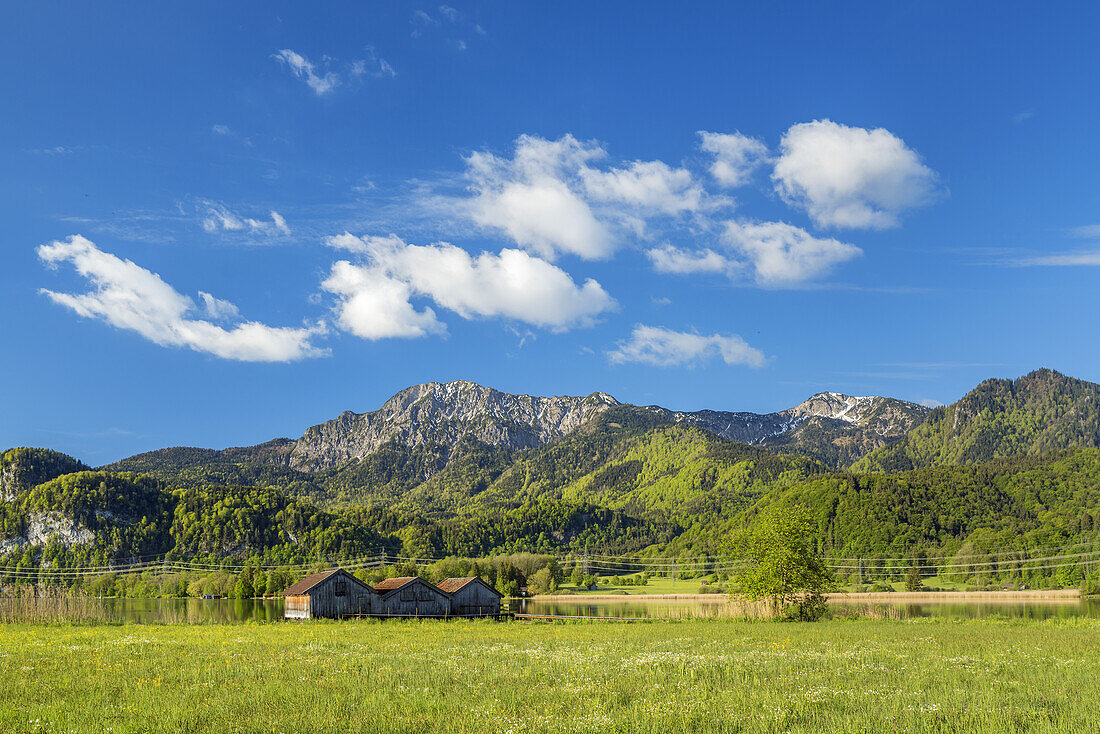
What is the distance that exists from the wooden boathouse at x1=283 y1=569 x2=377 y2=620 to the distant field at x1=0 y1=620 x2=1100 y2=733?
5586cm

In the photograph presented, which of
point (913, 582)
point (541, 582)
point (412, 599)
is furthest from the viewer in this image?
point (541, 582)

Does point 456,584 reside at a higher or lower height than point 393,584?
lower

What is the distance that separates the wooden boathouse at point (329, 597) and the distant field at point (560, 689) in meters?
55.9

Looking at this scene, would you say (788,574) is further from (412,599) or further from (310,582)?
(310,582)

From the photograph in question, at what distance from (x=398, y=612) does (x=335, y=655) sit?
68.7m

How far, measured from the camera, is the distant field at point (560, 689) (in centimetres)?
1716

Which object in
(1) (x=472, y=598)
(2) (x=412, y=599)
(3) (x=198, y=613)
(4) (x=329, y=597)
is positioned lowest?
(3) (x=198, y=613)

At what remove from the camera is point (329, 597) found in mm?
91688

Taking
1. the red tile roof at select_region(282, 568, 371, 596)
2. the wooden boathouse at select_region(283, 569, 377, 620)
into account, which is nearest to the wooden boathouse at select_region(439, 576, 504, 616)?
the wooden boathouse at select_region(283, 569, 377, 620)

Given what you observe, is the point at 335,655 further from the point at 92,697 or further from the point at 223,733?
the point at 223,733

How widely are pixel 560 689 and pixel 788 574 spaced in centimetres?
5371

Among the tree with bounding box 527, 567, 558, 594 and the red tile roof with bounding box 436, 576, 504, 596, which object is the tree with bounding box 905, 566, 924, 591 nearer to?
the tree with bounding box 527, 567, 558, 594

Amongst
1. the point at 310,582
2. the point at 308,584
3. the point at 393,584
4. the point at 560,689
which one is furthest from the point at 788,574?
the point at 310,582

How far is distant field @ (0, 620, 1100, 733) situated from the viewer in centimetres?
1716
